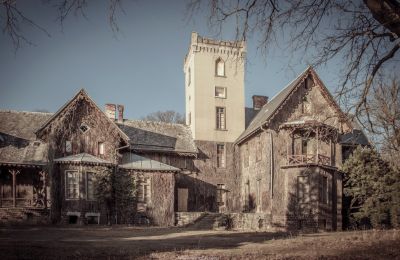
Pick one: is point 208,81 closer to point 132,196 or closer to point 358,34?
point 132,196

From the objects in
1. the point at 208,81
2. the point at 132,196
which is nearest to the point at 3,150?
the point at 132,196

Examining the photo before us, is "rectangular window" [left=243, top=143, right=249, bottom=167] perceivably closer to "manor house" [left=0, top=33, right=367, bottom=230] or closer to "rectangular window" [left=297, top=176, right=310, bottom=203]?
"manor house" [left=0, top=33, right=367, bottom=230]

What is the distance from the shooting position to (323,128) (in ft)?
33.2

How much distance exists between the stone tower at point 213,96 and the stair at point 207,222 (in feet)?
26.1

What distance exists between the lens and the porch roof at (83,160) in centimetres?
2688

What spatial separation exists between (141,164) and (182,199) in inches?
181

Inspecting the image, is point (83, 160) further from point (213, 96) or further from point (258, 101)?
point (258, 101)

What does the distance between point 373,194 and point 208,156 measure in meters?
13.3

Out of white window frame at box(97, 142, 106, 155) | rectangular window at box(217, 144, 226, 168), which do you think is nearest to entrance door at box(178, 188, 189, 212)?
rectangular window at box(217, 144, 226, 168)

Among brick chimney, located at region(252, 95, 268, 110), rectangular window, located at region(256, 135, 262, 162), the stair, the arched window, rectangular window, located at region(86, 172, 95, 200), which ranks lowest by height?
the stair

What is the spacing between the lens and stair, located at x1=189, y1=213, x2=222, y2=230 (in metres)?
26.9

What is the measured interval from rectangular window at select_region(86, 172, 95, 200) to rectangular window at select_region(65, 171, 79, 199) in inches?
25.2

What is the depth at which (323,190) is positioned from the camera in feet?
91.0

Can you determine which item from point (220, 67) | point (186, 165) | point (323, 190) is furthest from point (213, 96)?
point (323, 190)
